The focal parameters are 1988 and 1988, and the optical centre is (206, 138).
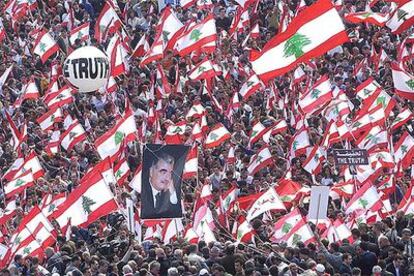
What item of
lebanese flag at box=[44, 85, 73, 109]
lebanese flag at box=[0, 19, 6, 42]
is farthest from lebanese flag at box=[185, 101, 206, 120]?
lebanese flag at box=[0, 19, 6, 42]

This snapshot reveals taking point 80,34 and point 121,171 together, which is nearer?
point 121,171

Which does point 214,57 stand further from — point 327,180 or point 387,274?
point 387,274

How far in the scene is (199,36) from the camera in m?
36.1

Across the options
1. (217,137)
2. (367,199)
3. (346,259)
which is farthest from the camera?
(217,137)

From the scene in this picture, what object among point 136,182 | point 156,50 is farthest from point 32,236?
point 156,50

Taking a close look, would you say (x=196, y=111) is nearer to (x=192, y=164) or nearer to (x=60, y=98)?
(x=60, y=98)

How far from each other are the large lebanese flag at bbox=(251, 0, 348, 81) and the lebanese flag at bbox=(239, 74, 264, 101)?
11661 millimetres

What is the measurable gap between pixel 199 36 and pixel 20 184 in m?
5.84

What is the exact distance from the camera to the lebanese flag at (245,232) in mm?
28453

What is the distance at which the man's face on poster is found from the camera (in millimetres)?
27781

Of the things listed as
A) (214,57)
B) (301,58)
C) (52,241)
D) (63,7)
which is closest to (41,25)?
(63,7)

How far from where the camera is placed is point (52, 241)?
2827 centimetres

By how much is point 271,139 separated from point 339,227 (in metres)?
6.63

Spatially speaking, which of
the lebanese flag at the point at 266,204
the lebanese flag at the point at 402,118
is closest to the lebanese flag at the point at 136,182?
the lebanese flag at the point at 266,204
